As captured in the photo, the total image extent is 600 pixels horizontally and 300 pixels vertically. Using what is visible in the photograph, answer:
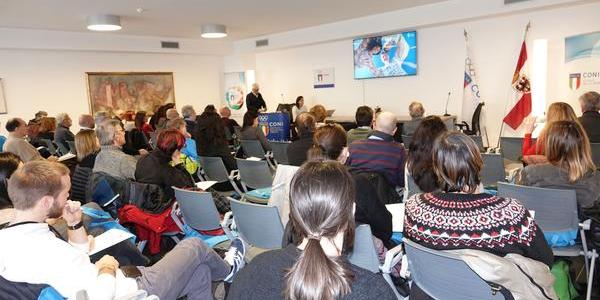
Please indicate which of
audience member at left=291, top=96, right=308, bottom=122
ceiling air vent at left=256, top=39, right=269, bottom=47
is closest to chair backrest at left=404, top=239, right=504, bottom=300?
audience member at left=291, top=96, right=308, bottom=122

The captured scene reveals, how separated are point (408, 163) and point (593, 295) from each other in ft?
4.79

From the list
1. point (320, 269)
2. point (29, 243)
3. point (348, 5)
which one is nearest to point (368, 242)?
point (320, 269)

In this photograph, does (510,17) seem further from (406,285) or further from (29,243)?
(29,243)

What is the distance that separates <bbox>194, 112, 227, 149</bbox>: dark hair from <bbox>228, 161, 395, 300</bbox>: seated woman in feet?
14.5

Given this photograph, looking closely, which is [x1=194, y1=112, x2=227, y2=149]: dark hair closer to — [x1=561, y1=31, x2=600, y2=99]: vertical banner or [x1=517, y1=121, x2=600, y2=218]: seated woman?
[x1=517, y1=121, x2=600, y2=218]: seated woman

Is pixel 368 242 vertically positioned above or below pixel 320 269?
below

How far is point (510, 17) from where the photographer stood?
23.9 ft

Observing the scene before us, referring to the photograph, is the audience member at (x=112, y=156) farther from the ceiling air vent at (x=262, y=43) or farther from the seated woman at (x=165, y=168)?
the ceiling air vent at (x=262, y=43)

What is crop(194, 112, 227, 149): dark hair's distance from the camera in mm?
5605

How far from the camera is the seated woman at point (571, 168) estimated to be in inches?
108

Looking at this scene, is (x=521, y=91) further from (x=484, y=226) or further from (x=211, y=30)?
(x=484, y=226)

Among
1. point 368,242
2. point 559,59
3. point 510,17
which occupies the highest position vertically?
point 510,17

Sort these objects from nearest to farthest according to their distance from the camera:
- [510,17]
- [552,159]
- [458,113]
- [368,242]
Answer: [368,242] → [552,159] → [510,17] → [458,113]

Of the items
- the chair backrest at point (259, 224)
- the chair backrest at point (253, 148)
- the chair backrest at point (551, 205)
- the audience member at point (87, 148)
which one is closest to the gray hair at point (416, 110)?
the chair backrest at point (253, 148)
